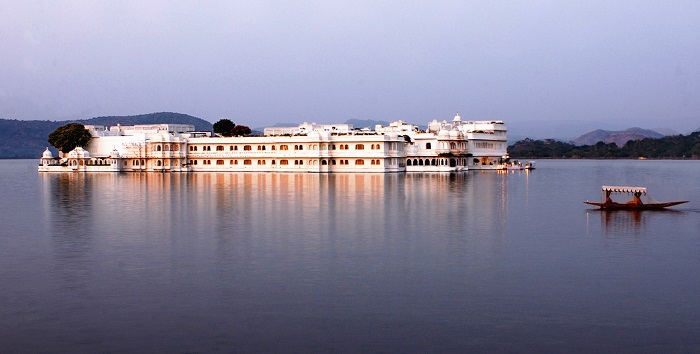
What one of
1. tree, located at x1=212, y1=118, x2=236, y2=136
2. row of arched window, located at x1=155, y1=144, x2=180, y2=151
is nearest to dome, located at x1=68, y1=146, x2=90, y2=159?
row of arched window, located at x1=155, y1=144, x2=180, y2=151

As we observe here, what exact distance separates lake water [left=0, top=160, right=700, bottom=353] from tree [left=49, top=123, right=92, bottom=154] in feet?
188

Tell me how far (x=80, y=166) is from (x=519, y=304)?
73.3 m

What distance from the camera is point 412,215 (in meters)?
28.0

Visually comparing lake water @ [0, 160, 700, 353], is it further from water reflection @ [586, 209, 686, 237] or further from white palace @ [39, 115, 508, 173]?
white palace @ [39, 115, 508, 173]

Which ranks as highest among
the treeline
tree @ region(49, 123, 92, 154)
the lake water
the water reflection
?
tree @ region(49, 123, 92, 154)

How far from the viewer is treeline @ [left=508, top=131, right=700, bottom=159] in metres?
153

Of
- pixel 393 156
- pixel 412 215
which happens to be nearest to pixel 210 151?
pixel 393 156

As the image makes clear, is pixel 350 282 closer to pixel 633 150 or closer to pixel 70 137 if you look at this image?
pixel 70 137

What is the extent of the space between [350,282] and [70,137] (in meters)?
74.5

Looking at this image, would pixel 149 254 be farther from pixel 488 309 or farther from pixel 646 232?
pixel 646 232

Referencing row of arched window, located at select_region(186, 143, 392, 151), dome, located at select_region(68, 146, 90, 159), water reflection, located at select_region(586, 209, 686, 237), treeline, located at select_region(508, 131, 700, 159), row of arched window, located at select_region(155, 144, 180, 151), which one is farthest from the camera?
treeline, located at select_region(508, 131, 700, 159)

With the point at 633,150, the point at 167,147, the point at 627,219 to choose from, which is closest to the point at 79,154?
the point at 167,147

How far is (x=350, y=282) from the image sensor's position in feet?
49.3

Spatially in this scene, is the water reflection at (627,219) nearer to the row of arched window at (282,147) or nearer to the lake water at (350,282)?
the lake water at (350,282)
